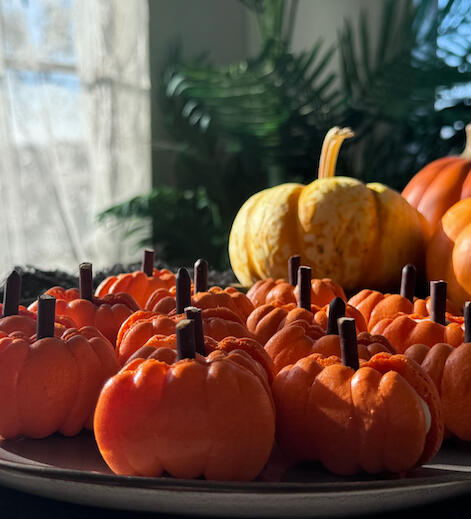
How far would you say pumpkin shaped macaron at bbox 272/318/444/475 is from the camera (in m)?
0.44

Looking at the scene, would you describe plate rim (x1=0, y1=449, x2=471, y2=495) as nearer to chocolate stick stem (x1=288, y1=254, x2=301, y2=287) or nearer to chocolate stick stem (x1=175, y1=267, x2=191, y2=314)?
chocolate stick stem (x1=175, y1=267, x2=191, y2=314)

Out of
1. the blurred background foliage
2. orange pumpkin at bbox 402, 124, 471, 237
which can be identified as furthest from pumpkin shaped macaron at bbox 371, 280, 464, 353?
the blurred background foliage

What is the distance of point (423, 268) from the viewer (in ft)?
3.78

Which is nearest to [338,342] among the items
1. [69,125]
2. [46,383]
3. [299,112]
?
[46,383]

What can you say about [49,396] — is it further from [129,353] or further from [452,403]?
[452,403]

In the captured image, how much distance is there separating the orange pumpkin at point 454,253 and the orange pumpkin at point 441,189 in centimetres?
15

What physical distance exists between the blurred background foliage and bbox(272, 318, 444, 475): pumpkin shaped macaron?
2587 millimetres

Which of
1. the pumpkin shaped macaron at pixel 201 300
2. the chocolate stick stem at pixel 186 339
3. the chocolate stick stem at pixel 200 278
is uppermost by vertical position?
the chocolate stick stem at pixel 200 278

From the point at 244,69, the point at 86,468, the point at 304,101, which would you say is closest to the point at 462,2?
the point at 304,101

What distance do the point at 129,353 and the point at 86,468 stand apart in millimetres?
122

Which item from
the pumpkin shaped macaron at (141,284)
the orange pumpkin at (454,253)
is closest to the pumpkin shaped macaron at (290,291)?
the pumpkin shaped macaron at (141,284)

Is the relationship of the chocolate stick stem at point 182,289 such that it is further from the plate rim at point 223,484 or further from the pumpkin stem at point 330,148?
the pumpkin stem at point 330,148

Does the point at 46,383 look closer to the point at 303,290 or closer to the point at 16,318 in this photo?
the point at 16,318

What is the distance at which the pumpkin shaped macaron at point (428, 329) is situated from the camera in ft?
1.97
